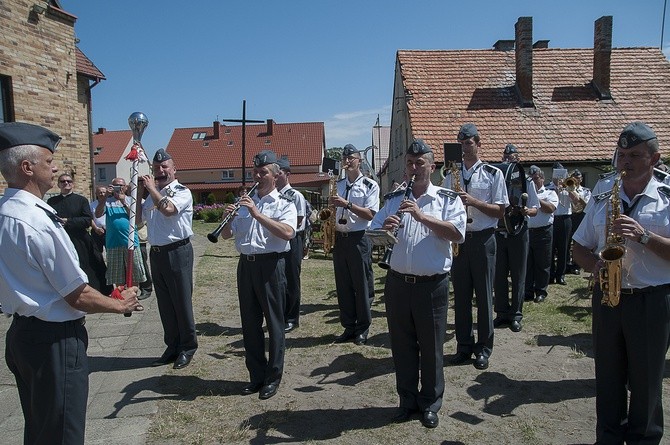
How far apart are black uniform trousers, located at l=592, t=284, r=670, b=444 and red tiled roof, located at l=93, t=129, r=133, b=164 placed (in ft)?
170

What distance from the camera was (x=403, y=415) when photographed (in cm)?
441

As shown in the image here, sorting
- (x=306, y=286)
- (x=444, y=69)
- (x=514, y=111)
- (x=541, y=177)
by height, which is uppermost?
(x=444, y=69)

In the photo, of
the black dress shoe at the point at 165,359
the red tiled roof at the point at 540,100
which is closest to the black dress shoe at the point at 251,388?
the black dress shoe at the point at 165,359

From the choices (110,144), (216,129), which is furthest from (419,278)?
(110,144)

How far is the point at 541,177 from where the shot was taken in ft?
29.5

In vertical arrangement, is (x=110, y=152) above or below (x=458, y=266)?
above

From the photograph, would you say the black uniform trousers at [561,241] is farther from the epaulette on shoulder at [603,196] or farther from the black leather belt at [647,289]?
the black leather belt at [647,289]

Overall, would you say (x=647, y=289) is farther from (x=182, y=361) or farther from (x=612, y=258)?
(x=182, y=361)

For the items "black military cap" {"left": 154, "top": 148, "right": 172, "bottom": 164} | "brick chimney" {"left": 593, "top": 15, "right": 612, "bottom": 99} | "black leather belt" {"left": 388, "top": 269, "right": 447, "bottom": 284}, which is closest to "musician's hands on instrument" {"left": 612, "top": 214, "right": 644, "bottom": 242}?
"black leather belt" {"left": 388, "top": 269, "right": 447, "bottom": 284}

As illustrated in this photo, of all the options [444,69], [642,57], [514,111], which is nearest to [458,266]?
[514,111]

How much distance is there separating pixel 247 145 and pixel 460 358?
4748 centimetres

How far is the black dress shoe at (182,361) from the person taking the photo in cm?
578

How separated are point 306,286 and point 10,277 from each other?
8125 mm

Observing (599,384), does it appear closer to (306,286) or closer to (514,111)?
(306,286)
